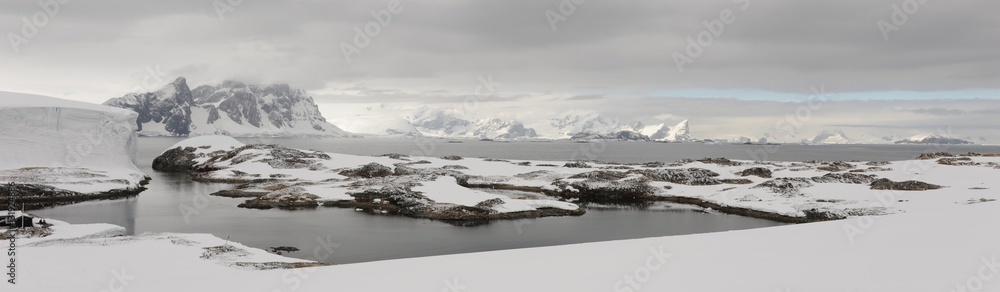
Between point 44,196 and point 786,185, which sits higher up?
point 786,185

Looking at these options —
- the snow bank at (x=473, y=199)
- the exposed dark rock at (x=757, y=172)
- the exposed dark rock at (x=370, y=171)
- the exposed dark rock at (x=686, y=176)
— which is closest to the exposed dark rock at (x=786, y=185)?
the exposed dark rock at (x=686, y=176)

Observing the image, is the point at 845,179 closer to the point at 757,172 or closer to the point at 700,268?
the point at 757,172

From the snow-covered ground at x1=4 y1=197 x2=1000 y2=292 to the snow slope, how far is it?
147ft

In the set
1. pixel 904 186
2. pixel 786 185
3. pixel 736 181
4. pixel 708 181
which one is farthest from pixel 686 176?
pixel 904 186

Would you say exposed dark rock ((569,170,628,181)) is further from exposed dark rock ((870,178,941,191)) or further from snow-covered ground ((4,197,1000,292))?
snow-covered ground ((4,197,1000,292))

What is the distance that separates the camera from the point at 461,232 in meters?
38.6

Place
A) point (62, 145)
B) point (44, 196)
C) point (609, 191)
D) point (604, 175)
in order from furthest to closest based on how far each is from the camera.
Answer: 1. point (604, 175)
2. point (62, 145)
3. point (609, 191)
4. point (44, 196)

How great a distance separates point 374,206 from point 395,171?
27411 millimetres

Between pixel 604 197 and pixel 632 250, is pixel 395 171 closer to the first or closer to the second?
pixel 604 197

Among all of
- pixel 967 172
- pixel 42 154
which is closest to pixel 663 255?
pixel 967 172

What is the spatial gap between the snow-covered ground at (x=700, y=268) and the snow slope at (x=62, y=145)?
44.9m

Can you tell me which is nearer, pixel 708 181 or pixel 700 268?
pixel 700 268

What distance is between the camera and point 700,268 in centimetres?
1498

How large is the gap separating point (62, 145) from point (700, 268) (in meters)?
74.5
